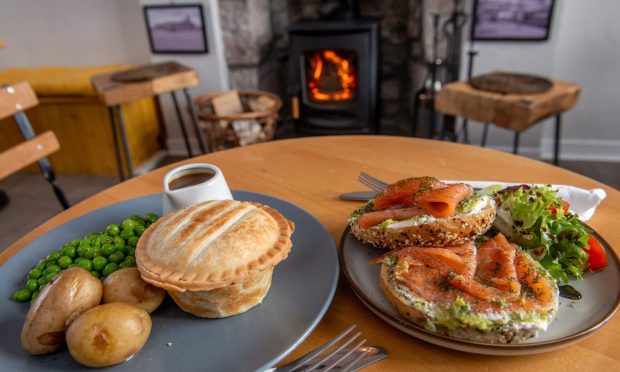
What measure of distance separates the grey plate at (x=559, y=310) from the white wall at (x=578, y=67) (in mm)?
2680

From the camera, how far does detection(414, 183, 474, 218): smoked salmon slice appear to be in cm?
94

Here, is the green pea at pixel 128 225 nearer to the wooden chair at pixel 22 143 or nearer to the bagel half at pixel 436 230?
the bagel half at pixel 436 230

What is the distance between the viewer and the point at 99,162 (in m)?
3.89

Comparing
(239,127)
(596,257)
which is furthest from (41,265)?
(239,127)

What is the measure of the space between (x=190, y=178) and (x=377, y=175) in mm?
575

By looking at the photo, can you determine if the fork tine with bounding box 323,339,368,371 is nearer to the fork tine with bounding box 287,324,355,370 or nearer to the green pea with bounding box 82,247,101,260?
the fork tine with bounding box 287,324,355,370

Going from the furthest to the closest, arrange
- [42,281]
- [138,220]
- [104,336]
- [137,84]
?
[137,84] < [138,220] < [42,281] < [104,336]

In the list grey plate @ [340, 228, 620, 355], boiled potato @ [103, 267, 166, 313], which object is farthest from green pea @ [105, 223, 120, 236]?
grey plate @ [340, 228, 620, 355]

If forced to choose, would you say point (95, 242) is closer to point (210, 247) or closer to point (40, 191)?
point (210, 247)

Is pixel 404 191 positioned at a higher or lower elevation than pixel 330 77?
higher

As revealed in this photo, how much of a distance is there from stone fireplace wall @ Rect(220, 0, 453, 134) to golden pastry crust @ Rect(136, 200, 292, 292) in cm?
296

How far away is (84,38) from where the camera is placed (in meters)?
4.06

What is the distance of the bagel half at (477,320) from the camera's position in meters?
0.73

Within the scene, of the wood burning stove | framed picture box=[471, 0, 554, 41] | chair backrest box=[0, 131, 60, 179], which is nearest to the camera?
chair backrest box=[0, 131, 60, 179]
